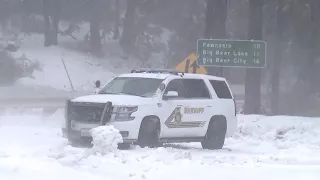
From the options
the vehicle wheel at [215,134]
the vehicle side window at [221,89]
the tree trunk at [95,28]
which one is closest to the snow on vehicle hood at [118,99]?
the vehicle wheel at [215,134]

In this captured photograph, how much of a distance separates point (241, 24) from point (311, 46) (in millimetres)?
7965

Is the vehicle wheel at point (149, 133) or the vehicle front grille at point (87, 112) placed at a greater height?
the vehicle front grille at point (87, 112)

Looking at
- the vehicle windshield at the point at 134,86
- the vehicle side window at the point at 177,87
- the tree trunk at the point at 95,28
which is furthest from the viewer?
the tree trunk at the point at 95,28

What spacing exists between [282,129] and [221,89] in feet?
11.7

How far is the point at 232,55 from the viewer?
24.1 m

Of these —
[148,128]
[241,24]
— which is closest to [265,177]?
[148,128]

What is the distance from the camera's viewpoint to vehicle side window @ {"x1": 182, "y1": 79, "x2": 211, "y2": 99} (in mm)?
16797

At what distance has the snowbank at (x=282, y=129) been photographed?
19047 millimetres

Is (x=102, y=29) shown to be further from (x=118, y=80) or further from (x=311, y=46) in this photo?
(x=118, y=80)

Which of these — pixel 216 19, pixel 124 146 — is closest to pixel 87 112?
pixel 124 146

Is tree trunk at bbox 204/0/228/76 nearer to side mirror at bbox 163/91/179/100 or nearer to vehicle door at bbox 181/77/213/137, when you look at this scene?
vehicle door at bbox 181/77/213/137

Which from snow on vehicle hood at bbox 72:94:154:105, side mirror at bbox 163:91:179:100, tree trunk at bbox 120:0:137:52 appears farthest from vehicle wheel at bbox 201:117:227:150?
tree trunk at bbox 120:0:137:52

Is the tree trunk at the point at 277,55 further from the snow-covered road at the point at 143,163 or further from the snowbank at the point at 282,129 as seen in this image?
the snow-covered road at the point at 143,163

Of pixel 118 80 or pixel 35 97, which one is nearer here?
pixel 118 80
